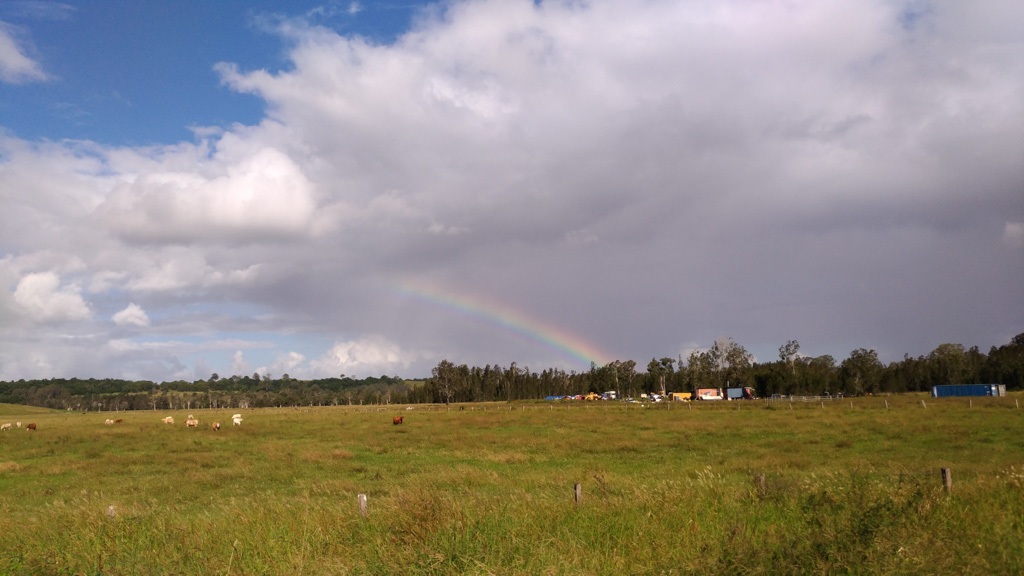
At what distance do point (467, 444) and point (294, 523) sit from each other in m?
23.6

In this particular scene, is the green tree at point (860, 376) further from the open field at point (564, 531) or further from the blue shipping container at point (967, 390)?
the open field at point (564, 531)

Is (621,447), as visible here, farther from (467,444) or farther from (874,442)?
(874,442)

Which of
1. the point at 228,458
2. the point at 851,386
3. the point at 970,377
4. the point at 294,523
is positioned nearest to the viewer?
the point at 294,523

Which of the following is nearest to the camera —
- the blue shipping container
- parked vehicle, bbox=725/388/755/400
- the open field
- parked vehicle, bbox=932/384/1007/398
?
the open field

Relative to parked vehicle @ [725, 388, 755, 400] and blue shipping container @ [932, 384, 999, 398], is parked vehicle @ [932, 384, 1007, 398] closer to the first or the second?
blue shipping container @ [932, 384, 999, 398]

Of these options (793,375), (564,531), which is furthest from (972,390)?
(564,531)

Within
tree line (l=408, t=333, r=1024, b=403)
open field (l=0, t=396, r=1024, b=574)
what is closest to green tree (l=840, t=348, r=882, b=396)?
tree line (l=408, t=333, r=1024, b=403)

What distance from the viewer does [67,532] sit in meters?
10.4

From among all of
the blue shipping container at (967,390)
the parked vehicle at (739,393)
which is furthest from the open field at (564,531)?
the parked vehicle at (739,393)

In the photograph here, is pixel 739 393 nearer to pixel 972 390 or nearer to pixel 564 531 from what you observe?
pixel 972 390

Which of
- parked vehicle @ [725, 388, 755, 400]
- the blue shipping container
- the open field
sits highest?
the open field

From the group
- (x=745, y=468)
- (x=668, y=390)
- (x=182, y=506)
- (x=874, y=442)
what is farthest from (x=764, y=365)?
(x=182, y=506)

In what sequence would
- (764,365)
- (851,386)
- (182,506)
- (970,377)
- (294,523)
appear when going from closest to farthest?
(294,523) → (182,506) → (851,386) → (970,377) → (764,365)

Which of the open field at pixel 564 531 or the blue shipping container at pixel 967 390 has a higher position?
the open field at pixel 564 531
